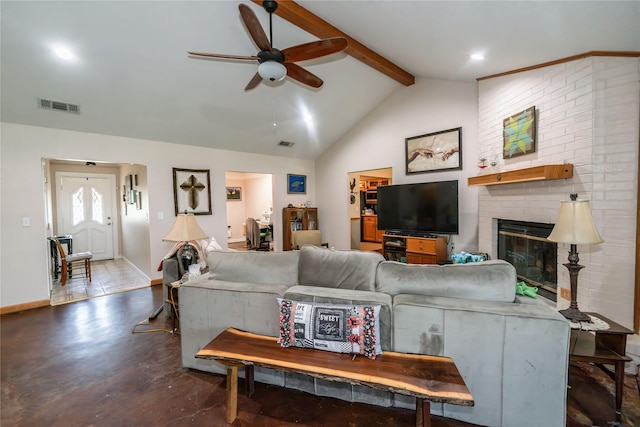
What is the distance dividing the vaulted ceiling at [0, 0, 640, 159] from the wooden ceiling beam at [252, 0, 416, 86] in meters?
0.04

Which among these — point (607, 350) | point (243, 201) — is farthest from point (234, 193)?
point (607, 350)

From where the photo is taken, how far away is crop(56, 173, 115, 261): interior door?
578 cm

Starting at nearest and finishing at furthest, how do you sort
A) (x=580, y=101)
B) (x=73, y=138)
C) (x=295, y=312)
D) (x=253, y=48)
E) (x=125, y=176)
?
(x=295, y=312) < (x=580, y=101) < (x=253, y=48) < (x=73, y=138) < (x=125, y=176)

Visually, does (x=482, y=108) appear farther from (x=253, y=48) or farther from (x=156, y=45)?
(x=156, y=45)

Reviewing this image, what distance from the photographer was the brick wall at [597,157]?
2174mm

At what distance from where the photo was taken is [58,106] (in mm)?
3264

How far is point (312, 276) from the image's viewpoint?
198cm

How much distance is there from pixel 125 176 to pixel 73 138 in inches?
84.4

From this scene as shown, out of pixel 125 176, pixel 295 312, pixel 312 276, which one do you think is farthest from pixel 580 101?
pixel 125 176

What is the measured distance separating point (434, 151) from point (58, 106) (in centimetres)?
525

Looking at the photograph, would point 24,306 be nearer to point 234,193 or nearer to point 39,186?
point 39,186

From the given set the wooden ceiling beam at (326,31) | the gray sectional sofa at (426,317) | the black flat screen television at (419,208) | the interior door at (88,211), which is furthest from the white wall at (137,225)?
the black flat screen television at (419,208)

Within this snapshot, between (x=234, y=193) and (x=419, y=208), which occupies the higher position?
(x=234, y=193)

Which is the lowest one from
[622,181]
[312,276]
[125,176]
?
[312,276]
